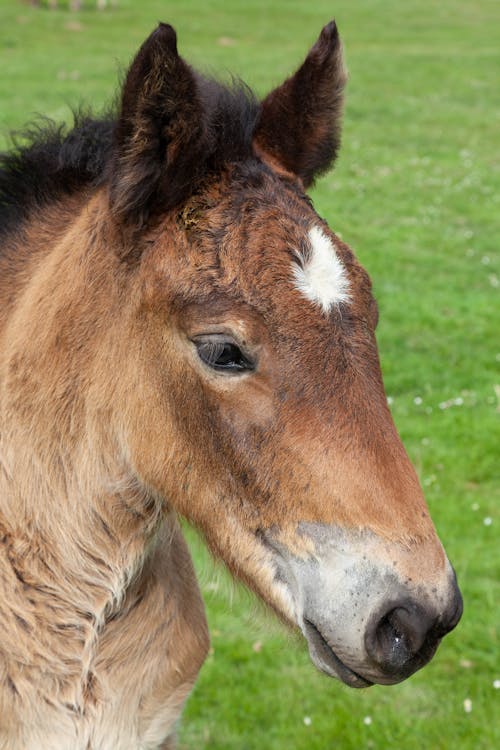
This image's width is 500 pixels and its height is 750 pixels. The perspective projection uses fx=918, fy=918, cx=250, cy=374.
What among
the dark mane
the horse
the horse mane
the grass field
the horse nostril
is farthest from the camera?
the grass field

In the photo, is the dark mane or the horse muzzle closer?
the horse muzzle

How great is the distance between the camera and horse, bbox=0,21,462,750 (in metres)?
2.60

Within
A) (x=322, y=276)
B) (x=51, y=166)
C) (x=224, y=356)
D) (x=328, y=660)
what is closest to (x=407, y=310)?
(x=51, y=166)

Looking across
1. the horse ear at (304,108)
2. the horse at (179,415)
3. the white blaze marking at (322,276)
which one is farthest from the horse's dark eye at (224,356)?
the horse ear at (304,108)

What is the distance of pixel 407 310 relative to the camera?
32.4 ft

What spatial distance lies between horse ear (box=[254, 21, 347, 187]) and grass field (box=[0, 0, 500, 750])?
25.2 inches

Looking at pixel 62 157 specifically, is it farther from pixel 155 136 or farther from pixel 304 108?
pixel 304 108

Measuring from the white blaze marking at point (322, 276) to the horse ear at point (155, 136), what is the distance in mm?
464

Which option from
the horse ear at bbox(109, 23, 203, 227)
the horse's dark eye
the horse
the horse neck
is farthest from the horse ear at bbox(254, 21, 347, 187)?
the horse's dark eye

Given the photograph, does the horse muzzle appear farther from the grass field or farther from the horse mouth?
the grass field

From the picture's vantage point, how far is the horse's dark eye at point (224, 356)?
271cm

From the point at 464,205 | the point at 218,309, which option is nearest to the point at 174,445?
the point at 218,309

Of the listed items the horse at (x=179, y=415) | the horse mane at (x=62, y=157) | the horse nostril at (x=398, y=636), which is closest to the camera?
the horse nostril at (x=398, y=636)

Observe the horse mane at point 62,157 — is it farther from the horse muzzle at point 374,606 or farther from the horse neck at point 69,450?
the horse muzzle at point 374,606
